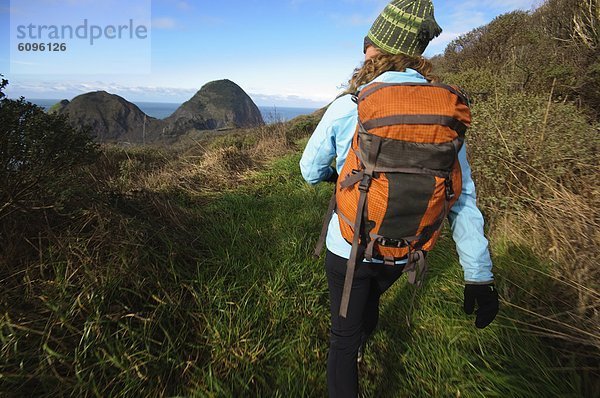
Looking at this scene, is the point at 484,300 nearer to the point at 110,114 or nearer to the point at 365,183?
the point at 365,183

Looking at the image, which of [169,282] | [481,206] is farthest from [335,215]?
[481,206]

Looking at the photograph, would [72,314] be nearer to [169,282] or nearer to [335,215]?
[169,282]

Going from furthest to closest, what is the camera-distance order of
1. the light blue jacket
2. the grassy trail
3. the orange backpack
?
1. the grassy trail
2. the light blue jacket
3. the orange backpack

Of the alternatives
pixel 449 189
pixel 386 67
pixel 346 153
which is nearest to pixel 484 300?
pixel 449 189

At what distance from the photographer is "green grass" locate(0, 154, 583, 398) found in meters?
1.52

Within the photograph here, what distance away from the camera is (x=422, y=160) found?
1.03m

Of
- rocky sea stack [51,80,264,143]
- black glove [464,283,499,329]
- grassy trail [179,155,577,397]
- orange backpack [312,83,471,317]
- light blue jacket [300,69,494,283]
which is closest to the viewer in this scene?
orange backpack [312,83,471,317]

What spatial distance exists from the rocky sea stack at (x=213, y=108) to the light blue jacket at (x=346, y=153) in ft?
134

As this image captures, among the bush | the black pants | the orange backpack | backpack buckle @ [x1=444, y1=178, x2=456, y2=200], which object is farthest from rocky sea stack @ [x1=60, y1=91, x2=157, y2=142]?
backpack buckle @ [x1=444, y1=178, x2=456, y2=200]

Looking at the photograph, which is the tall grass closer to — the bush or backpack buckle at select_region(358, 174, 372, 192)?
the bush

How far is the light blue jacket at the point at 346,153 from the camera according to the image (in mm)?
1191

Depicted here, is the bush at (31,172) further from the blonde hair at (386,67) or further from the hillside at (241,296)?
the blonde hair at (386,67)

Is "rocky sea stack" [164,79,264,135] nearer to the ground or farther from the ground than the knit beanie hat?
farther from the ground

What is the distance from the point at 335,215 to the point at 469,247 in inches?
24.1
